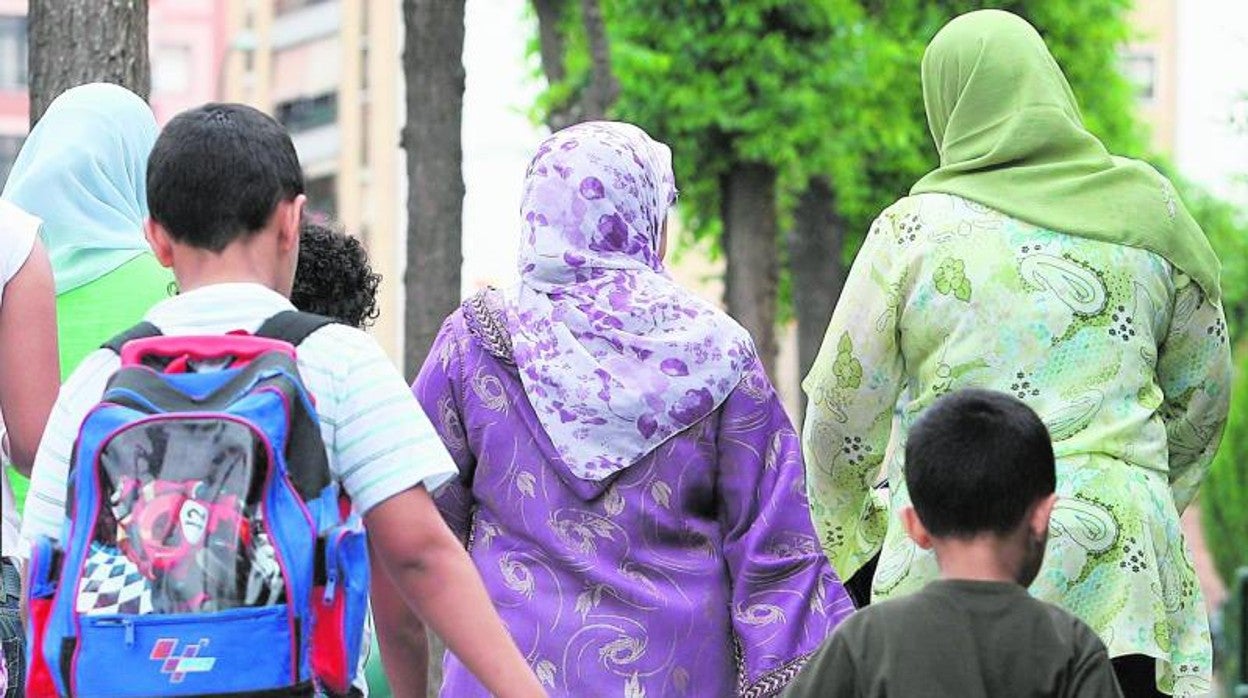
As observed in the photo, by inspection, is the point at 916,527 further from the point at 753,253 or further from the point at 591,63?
the point at 753,253

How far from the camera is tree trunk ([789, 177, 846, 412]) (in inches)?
889

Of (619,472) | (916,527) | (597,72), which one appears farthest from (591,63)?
(916,527)

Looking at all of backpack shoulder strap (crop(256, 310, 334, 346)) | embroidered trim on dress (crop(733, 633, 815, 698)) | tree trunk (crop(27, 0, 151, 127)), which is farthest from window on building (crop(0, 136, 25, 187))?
backpack shoulder strap (crop(256, 310, 334, 346))

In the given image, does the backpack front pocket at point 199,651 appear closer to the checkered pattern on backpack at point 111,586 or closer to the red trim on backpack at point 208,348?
the checkered pattern on backpack at point 111,586

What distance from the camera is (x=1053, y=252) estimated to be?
520 centimetres

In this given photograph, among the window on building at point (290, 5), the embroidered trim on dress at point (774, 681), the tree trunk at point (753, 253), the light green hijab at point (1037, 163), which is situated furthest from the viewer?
the window on building at point (290, 5)

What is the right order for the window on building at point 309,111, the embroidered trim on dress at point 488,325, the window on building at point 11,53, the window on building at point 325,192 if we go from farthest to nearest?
the window on building at point 11,53
the window on building at point 325,192
the window on building at point 309,111
the embroidered trim on dress at point 488,325

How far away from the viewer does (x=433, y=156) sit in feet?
32.1

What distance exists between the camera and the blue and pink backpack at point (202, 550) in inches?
136

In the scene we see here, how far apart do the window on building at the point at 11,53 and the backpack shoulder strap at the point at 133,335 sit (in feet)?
168

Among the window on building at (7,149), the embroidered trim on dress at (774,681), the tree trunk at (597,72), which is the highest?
the embroidered trim on dress at (774,681)

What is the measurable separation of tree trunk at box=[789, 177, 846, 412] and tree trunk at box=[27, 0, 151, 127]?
49.1ft

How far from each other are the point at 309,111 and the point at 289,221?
44226mm

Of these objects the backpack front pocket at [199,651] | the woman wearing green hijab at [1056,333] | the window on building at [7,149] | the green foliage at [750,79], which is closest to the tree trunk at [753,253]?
the green foliage at [750,79]
